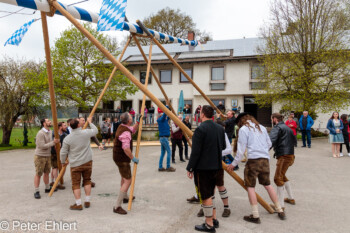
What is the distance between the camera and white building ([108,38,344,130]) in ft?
75.0

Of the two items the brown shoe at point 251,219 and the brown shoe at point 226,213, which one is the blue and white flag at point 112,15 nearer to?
the brown shoe at point 226,213

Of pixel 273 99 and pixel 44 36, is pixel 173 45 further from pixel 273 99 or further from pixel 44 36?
pixel 44 36

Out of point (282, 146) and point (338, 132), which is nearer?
point (282, 146)

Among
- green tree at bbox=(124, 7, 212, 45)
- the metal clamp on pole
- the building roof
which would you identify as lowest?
the metal clamp on pole

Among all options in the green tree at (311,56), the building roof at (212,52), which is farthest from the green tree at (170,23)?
the green tree at (311,56)

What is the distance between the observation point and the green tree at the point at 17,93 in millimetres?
16250

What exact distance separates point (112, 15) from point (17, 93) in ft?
48.9

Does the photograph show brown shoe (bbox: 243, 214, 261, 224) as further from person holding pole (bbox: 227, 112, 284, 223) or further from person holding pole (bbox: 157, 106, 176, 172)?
person holding pole (bbox: 157, 106, 176, 172)

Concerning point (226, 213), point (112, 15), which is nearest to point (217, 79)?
point (112, 15)

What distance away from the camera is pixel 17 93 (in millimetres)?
16703

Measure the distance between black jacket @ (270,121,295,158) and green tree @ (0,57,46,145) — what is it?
53.7ft

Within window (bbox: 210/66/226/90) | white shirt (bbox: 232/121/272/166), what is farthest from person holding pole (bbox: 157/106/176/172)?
window (bbox: 210/66/226/90)

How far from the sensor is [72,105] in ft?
65.9

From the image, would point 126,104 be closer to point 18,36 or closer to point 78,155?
point 18,36
